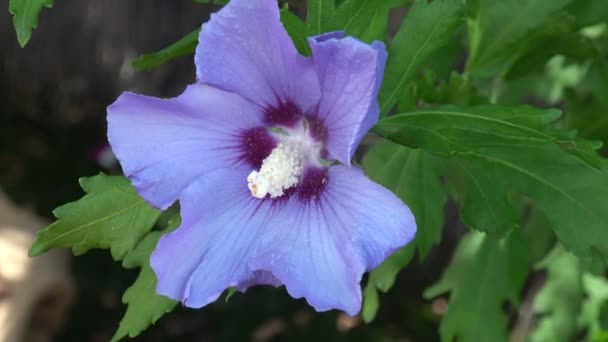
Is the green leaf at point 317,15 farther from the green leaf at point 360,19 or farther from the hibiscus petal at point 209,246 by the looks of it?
the hibiscus petal at point 209,246

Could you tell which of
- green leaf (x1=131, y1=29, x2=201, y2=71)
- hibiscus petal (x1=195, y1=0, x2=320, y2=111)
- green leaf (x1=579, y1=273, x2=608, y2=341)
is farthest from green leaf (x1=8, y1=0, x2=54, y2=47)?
green leaf (x1=579, y1=273, x2=608, y2=341)

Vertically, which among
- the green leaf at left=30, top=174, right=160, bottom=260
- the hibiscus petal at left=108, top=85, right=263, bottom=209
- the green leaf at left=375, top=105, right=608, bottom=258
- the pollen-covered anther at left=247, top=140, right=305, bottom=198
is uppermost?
the hibiscus petal at left=108, top=85, right=263, bottom=209

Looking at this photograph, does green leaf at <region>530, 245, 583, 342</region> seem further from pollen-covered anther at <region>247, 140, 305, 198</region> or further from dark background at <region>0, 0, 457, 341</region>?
pollen-covered anther at <region>247, 140, 305, 198</region>

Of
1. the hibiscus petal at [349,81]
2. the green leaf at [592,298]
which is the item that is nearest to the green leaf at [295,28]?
the hibiscus petal at [349,81]

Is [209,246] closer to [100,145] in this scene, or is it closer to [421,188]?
[421,188]

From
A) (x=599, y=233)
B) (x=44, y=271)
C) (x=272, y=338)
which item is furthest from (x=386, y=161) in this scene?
(x=44, y=271)

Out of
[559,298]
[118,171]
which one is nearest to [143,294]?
[559,298]

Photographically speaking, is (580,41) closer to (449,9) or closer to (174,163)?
(449,9)

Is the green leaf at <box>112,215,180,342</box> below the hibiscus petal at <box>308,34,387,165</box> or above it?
below
